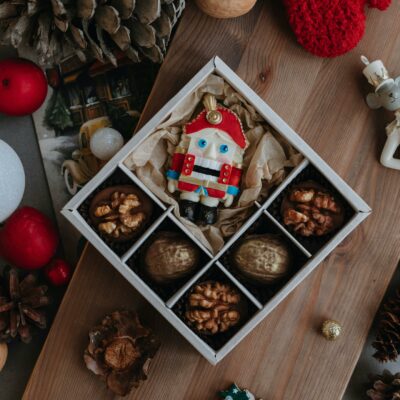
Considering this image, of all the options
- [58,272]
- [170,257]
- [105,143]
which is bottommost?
[58,272]

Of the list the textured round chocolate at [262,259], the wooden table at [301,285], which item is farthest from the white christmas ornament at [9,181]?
the textured round chocolate at [262,259]

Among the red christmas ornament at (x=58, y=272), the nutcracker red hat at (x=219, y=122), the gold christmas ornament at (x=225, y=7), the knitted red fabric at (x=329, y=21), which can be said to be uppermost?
the knitted red fabric at (x=329, y=21)

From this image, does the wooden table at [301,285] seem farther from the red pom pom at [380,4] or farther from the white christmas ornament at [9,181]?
the white christmas ornament at [9,181]

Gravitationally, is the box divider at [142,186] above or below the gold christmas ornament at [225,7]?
below

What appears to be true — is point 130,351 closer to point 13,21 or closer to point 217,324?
point 217,324

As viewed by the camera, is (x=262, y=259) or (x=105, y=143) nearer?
(x=262, y=259)

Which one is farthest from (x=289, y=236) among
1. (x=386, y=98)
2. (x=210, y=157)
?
(x=386, y=98)

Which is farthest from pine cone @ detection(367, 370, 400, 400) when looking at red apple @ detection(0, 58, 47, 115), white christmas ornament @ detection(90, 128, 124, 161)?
red apple @ detection(0, 58, 47, 115)

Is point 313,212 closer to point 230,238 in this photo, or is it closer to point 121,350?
point 230,238
